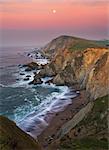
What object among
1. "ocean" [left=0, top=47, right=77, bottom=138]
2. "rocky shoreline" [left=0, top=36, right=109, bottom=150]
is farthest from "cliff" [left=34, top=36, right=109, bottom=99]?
"ocean" [left=0, top=47, right=77, bottom=138]

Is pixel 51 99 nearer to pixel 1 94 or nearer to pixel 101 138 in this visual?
pixel 1 94

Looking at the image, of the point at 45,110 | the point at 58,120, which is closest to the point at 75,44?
the point at 45,110

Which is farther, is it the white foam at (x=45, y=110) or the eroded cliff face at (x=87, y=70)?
the eroded cliff face at (x=87, y=70)

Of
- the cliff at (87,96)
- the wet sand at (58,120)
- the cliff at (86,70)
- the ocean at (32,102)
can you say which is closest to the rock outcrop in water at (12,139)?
the cliff at (87,96)

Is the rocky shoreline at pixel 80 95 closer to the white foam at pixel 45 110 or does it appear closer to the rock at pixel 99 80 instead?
the rock at pixel 99 80

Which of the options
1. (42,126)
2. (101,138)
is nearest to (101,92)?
(42,126)

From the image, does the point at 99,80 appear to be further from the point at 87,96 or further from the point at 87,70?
the point at 87,70

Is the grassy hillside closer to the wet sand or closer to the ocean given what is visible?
the ocean
